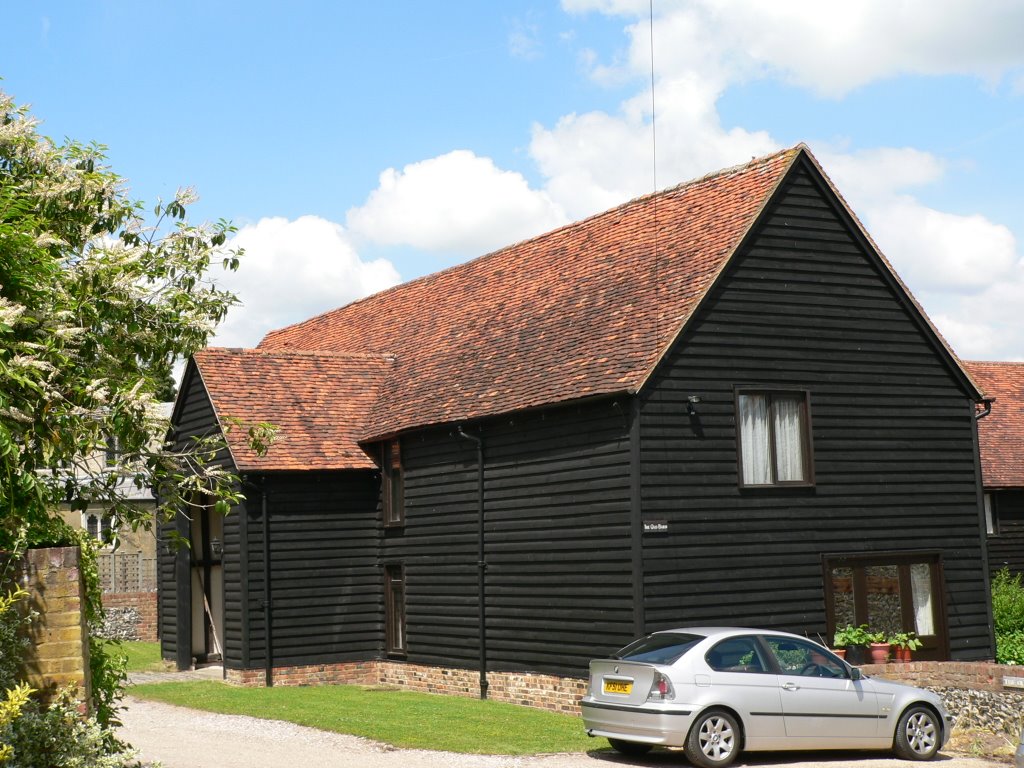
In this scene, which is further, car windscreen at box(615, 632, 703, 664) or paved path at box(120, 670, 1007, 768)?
car windscreen at box(615, 632, 703, 664)

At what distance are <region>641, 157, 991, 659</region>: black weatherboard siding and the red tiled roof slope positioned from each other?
479mm

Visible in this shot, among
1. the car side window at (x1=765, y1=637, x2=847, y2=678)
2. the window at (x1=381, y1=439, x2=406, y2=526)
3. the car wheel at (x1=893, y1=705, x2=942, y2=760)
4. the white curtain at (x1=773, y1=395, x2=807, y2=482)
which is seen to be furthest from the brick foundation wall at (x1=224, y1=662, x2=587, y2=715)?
the car wheel at (x1=893, y1=705, x2=942, y2=760)

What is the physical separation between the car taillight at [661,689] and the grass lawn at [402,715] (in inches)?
80.2

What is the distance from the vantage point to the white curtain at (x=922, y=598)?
70.0 feet

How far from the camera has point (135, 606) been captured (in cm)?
3975

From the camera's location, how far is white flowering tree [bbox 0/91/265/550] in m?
9.84

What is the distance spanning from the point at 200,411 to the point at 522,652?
9.52 meters

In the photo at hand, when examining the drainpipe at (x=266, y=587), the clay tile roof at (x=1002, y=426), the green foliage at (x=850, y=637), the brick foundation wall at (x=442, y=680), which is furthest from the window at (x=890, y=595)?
the drainpipe at (x=266, y=587)

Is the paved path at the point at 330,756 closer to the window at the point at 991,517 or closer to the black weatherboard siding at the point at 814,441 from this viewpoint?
the black weatherboard siding at the point at 814,441

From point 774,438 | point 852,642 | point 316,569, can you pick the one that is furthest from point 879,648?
point 316,569

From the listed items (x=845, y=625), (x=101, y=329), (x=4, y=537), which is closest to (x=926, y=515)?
(x=845, y=625)

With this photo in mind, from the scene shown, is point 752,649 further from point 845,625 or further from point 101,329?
point 101,329

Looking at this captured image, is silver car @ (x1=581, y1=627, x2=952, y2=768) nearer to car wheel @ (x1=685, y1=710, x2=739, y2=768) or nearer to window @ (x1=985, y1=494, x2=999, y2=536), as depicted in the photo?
car wheel @ (x1=685, y1=710, x2=739, y2=768)

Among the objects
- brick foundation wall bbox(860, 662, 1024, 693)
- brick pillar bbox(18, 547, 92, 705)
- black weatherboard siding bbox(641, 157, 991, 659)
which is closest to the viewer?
brick pillar bbox(18, 547, 92, 705)
